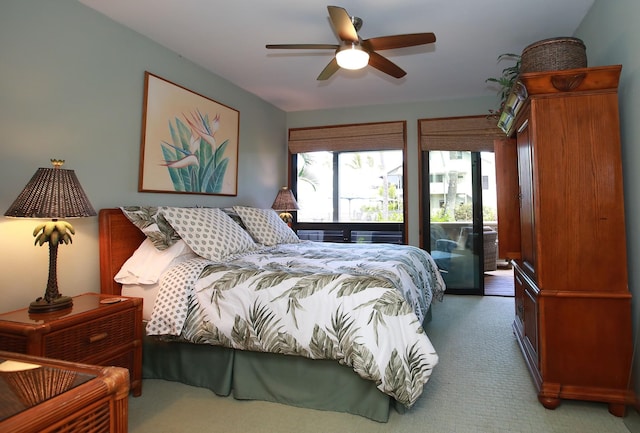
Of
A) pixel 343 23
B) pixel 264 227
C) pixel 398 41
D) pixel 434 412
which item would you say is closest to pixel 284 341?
pixel 434 412

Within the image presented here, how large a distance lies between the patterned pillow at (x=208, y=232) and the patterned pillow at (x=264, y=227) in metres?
0.42

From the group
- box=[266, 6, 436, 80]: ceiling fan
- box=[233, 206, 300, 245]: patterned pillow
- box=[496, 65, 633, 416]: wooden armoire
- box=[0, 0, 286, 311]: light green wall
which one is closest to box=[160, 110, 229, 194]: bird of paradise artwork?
box=[0, 0, 286, 311]: light green wall

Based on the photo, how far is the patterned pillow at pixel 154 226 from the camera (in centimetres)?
Result: 245

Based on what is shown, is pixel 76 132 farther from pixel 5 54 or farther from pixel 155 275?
pixel 155 275

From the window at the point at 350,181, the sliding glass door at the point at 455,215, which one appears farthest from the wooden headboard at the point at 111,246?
the sliding glass door at the point at 455,215

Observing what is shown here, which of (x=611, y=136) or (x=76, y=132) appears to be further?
(x=76, y=132)

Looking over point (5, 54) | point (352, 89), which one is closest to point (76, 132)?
point (5, 54)

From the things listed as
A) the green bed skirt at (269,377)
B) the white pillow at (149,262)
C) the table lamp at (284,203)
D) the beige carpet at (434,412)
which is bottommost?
the beige carpet at (434,412)

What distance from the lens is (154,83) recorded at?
293 cm

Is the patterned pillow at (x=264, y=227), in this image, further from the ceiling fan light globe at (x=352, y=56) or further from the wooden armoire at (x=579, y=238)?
the wooden armoire at (x=579, y=238)

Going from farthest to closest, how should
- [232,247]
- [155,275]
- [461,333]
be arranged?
[461,333] < [232,247] < [155,275]

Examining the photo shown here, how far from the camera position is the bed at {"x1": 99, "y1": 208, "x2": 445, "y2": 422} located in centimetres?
176

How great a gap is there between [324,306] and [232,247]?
1086mm

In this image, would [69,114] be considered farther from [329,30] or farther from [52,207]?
[329,30]
